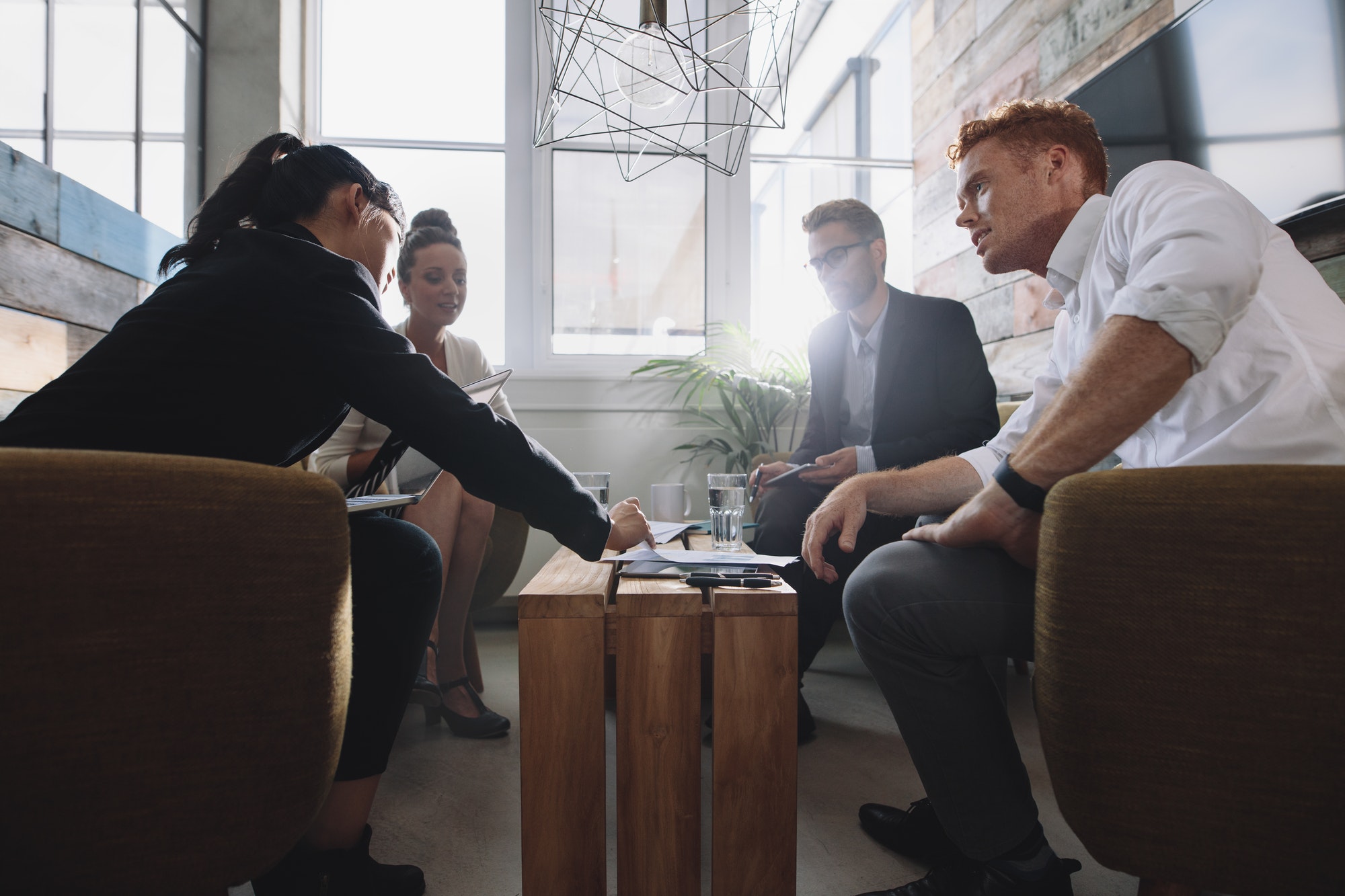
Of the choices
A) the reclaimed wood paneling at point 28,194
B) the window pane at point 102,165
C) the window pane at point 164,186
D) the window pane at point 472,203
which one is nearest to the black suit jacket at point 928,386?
the window pane at point 472,203

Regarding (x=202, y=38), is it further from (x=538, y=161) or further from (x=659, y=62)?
(x=659, y=62)

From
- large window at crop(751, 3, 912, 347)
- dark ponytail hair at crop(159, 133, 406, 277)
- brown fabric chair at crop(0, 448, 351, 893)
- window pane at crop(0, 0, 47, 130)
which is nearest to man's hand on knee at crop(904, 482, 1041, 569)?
brown fabric chair at crop(0, 448, 351, 893)

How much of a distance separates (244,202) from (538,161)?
7.92 ft

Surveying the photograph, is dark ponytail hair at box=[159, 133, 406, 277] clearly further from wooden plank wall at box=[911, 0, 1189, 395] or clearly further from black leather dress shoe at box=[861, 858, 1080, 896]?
wooden plank wall at box=[911, 0, 1189, 395]

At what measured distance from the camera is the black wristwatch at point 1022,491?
90cm

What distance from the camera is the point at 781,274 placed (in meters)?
3.80

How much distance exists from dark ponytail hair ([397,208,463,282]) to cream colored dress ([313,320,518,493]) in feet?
0.57

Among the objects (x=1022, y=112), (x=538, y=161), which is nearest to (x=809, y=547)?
(x=1022, y=112)

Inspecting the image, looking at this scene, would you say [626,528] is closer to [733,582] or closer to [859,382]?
[733,582]

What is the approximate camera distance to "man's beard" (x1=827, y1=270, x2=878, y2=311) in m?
2.19

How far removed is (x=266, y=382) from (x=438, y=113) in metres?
2.97

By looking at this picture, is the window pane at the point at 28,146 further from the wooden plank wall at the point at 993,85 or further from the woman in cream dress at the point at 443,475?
the wooden plank wall at the point at 993,85

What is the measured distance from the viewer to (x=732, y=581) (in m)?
1.07

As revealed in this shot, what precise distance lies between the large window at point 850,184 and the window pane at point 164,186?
7.64 feet
